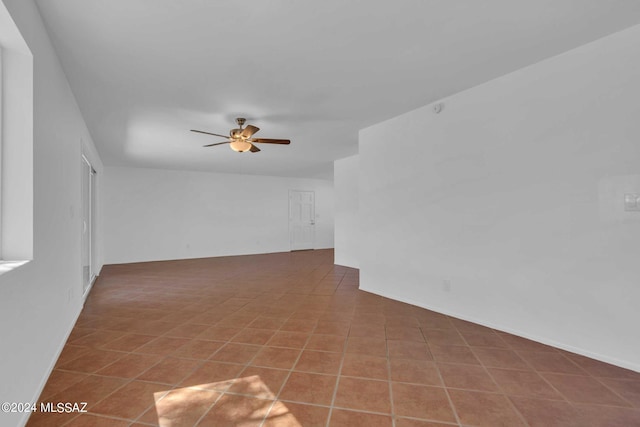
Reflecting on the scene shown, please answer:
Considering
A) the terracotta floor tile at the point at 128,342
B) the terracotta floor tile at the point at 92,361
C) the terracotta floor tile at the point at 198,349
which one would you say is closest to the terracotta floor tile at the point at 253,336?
the terracotta floor tile at the point at 198,349

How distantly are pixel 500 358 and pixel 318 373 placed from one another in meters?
1.48

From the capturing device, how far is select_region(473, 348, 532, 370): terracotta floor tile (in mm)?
2390

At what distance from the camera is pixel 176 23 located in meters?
2.16

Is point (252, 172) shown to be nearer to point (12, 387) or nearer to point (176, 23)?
point (176, 23)

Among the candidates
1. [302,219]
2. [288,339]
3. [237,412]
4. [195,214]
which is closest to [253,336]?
[288,339]

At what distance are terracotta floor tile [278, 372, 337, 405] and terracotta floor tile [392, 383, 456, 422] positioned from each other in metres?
0.43

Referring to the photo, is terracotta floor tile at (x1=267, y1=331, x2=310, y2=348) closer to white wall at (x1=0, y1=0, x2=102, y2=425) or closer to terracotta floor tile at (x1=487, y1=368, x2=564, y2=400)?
terracotta floor tile at (x1=487, y1=368, x2=564, y2=400)

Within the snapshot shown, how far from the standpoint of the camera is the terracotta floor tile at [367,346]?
104 inches

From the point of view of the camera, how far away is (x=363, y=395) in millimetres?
2002

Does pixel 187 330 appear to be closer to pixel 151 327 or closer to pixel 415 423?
pixel 151 327

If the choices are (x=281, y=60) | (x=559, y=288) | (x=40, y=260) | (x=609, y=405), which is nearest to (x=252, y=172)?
(x=281, y=60)

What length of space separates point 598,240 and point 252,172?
7.82 meters

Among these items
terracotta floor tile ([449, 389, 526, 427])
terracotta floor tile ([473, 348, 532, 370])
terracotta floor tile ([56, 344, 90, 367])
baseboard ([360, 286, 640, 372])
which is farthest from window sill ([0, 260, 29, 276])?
baseboard ([360, 286, 640, 372])

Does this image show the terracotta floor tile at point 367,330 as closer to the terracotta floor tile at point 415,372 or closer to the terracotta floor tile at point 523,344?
the terracotta floor tile at point 415,372
